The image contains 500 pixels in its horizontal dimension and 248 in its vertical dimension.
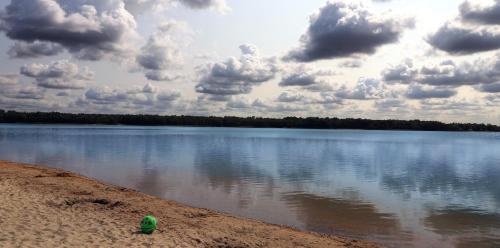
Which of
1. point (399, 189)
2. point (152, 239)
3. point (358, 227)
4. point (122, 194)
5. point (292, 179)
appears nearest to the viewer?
point (152, 239)

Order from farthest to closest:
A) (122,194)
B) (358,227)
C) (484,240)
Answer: (122,194), (358,227), (484,240)

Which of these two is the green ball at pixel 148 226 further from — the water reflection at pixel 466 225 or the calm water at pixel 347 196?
the water reflection at pixel 466 225

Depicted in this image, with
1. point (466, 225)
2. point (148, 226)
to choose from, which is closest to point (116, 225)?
point (148, 226)

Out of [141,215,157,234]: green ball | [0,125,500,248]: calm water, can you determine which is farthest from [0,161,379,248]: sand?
[0,125,500,248]: calm water

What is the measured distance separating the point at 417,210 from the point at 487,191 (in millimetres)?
10755

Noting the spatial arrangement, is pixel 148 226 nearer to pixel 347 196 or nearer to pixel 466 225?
pixel 466 225

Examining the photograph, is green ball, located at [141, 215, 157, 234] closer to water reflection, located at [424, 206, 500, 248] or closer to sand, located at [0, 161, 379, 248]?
sand, located at [0, 161, 379, 248]

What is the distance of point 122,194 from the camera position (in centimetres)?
2030

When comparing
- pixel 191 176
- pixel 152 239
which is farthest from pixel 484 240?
pixel 191 176

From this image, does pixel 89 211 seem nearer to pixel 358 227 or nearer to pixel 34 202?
pixel 34 202

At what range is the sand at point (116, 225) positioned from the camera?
457 inches

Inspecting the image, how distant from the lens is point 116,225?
13398 millimetres

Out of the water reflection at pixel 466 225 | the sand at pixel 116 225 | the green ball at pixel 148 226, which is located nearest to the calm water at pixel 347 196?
the water reflection at pixel 466 225

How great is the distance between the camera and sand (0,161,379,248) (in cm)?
1160
